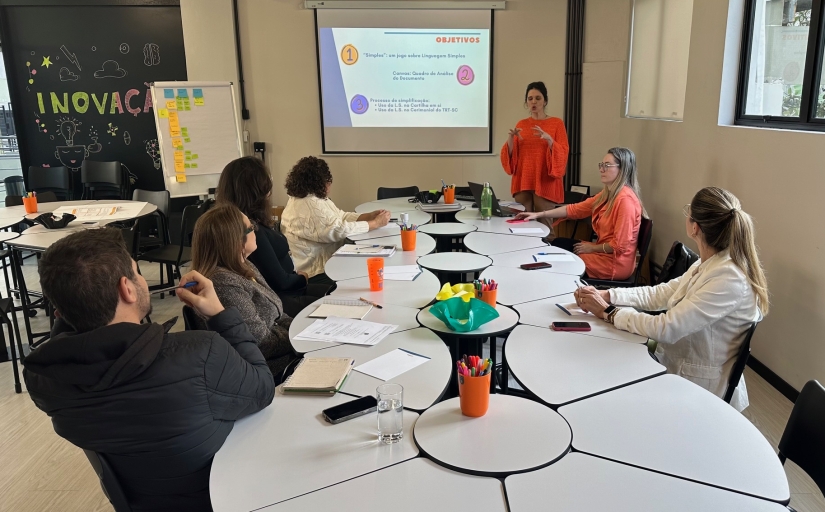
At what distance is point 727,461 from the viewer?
1.39 metres

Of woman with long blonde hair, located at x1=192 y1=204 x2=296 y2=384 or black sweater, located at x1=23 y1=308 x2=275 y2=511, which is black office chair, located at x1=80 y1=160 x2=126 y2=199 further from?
black sweater, located at x1=23 y1=308 x2=275 y2=511

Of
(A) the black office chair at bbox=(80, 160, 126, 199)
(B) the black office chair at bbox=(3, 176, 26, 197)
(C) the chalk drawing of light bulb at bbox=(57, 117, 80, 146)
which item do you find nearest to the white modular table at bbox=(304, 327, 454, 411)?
(A) the black office chair at bbox=(80, 160, 126, 199)

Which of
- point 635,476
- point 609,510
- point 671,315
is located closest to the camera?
point 609,510

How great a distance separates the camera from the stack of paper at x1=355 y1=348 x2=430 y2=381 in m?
1.87

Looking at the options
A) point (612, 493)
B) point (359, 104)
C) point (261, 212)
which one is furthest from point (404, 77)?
point (612, 493)

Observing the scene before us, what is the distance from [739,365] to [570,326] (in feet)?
2.18

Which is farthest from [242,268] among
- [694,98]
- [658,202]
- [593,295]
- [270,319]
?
[658,202]

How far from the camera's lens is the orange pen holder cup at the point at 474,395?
1.55 meters

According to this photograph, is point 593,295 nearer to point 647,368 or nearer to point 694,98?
point 647,368

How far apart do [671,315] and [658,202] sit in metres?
3.32

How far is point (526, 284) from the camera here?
2.79 meters

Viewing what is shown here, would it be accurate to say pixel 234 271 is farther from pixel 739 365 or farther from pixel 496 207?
pixel 496 207

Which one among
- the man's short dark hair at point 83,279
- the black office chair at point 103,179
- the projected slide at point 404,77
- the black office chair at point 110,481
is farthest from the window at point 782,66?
the black office chair at point 103,179

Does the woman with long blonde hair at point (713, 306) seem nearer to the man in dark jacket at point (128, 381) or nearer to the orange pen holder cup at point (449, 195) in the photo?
the man in dark jacket at point (128, 381)
